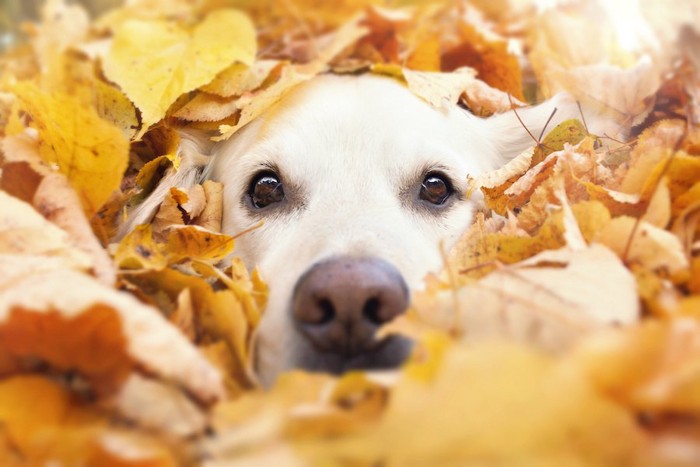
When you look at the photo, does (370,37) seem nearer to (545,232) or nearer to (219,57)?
(219,57)

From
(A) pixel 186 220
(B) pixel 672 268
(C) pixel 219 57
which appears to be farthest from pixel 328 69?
(B) pixel 672 268

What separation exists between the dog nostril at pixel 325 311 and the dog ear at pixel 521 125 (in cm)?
133

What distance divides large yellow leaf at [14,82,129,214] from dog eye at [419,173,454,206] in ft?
3.43

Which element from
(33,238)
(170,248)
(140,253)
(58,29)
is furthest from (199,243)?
(58,29)

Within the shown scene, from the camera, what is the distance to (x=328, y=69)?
263cm

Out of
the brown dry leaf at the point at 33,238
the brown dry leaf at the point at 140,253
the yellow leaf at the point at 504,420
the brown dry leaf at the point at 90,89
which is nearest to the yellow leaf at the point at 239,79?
the brown dry leaf at the point at 90,89

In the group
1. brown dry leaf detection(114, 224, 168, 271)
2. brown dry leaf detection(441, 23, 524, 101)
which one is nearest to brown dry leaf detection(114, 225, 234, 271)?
brown dry leaf detection(114, 224, 168, 271)

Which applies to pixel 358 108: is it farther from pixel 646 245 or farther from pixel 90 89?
pixel 646 245

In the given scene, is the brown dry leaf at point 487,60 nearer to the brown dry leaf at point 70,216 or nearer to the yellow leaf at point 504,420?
the brown dry leaf at point 70,216

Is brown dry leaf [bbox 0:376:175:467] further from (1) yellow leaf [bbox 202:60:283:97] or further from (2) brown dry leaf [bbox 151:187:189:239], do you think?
(1) yellow leaf [bbox 202:60:283:97]

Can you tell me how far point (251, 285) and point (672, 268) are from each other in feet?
3.23

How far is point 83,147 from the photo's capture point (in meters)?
1.61

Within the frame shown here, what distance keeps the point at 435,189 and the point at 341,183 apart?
0.35 m

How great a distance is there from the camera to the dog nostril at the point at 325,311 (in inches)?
56.4
